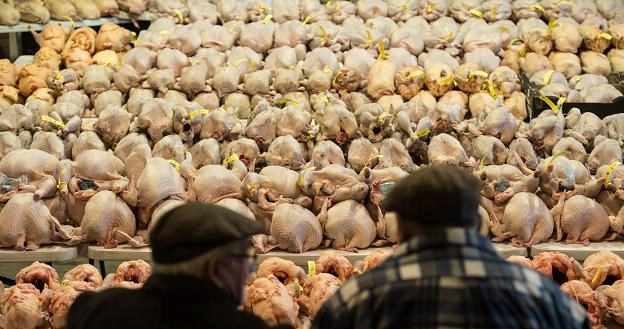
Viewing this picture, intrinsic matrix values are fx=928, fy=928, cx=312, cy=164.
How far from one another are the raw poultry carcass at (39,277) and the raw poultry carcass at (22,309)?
18cm

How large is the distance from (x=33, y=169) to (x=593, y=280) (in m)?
3.28

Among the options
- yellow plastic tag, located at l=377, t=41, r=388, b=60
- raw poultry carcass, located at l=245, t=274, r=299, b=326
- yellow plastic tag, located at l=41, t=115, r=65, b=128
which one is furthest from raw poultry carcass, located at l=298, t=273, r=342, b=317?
yellow plastic tag, located at l=377, t=41, r=388, b=60

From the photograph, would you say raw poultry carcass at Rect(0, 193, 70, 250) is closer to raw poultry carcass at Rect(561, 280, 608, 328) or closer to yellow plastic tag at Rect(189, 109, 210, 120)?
yellow plastic tag at Rect(189, 109, 210, 120)

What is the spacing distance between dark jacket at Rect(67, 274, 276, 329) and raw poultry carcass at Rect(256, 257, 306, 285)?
2168 mm

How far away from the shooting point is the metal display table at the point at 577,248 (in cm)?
535

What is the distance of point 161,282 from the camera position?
98.7 inches

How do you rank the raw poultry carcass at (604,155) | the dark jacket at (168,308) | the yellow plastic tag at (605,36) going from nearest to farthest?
the dark jacket at (168,308), the raw poultry carcass at (604,155), the yellow plastic tag at (605,36)

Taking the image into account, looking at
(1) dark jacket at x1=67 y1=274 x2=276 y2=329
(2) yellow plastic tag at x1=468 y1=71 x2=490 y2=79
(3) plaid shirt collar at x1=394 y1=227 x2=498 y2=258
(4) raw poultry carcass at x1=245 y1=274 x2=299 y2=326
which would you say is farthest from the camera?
(2) yellow plastic tag at x1=468 y1=71 x2=490 y2=79

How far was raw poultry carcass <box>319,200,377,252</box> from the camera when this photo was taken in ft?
17.4

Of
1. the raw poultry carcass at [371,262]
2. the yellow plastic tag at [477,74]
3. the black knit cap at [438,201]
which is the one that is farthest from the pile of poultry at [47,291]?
the yellow plastic tag at [477,74]

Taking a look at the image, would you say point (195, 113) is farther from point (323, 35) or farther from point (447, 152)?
point (323, 35)

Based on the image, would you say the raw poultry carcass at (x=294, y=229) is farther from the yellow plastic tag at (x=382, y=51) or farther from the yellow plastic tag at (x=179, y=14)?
the yellow plastic tag at (x=179, y=14)

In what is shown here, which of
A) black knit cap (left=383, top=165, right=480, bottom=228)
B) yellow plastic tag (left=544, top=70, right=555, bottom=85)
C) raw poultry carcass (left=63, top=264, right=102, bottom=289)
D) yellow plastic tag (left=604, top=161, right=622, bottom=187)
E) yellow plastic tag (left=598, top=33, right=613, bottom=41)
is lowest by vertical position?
raw poultry carcass (left=63, top=264, right=102, bottom=289)

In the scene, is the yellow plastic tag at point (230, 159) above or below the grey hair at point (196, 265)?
below
